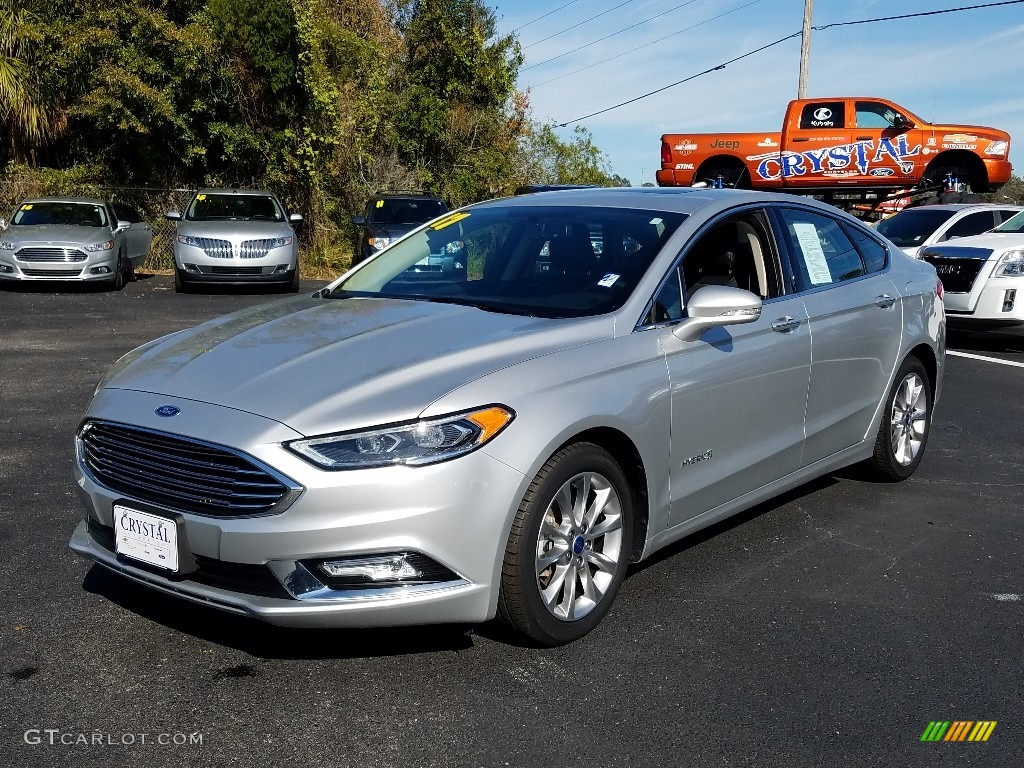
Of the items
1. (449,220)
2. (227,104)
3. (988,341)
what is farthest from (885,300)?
(227,104)

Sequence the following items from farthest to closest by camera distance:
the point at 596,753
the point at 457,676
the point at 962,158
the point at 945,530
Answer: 1. the point at 962,158
2. the point at 945,530
3. the point at 457,676
4. the point at 596,753

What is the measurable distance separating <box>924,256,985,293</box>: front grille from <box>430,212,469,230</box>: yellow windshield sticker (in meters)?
8.48

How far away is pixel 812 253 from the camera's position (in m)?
5.41

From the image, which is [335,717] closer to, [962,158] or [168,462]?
[168,462]

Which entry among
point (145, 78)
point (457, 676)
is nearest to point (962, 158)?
point (145, 78)

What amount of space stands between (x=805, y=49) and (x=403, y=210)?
14.0 m

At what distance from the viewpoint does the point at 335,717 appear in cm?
336

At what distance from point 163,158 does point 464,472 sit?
2124cm

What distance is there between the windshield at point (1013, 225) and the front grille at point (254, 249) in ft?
33.8

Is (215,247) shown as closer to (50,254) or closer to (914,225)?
(50,254)

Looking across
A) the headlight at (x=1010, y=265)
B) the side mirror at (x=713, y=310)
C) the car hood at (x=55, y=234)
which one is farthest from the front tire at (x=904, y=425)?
the car hood at (x=55, y=234)

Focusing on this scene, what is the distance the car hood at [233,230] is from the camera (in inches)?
649

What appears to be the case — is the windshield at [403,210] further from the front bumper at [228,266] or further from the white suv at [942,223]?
the white suv at [942,223]
